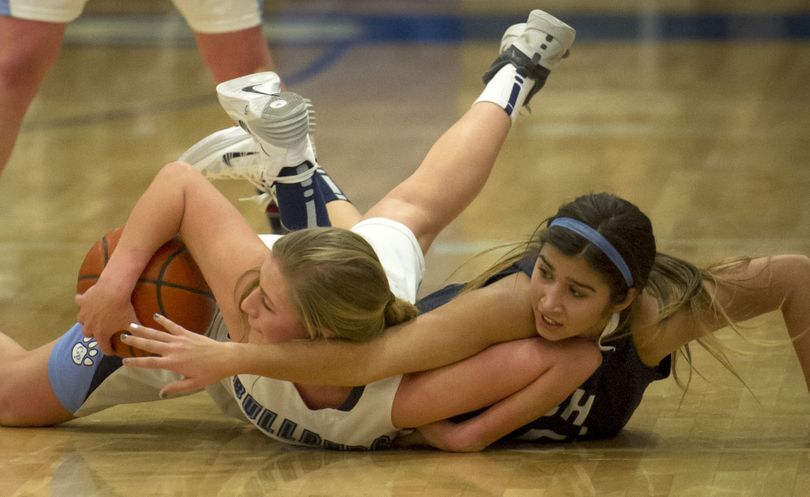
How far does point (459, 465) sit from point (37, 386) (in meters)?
1.04

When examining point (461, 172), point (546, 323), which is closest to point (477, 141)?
point (461, 172)

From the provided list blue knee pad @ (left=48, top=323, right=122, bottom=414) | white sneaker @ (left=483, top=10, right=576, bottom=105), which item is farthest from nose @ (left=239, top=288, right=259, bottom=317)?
white sneaker @ (left=483, top=10, right=576, bottom=105)

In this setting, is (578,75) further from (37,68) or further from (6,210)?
(37,68)

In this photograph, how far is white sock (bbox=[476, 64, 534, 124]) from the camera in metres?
3.71

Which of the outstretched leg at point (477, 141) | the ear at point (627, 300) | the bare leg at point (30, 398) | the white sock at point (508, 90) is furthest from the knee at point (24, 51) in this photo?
the ear at point (627, 300)

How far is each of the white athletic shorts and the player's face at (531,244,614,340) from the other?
41 centimetres

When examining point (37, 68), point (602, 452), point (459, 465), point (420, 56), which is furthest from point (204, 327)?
point (420, 56)

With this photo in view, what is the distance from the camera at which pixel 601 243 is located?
2.82 metres

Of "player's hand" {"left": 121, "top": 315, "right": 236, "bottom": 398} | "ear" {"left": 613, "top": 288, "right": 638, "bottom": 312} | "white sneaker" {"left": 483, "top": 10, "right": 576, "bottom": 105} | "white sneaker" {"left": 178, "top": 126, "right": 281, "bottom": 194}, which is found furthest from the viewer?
"white sneaker" {"left": 483, "top": 10, "right": 576, "bottom": 105}

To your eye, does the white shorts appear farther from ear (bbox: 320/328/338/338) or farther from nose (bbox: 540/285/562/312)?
nose (bbox: 540/285/562/312)

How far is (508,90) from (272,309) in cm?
116

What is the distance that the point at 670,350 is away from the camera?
304cm

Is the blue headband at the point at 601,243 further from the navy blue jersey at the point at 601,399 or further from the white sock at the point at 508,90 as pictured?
the white sock at the point at 508,90

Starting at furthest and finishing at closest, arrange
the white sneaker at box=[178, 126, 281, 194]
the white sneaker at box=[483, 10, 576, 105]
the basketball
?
1. the white sneaker at box=[483, 10, 576, 105]
2. the white sneaker at box=[178, 126, 281, 194]
3. the basketball
